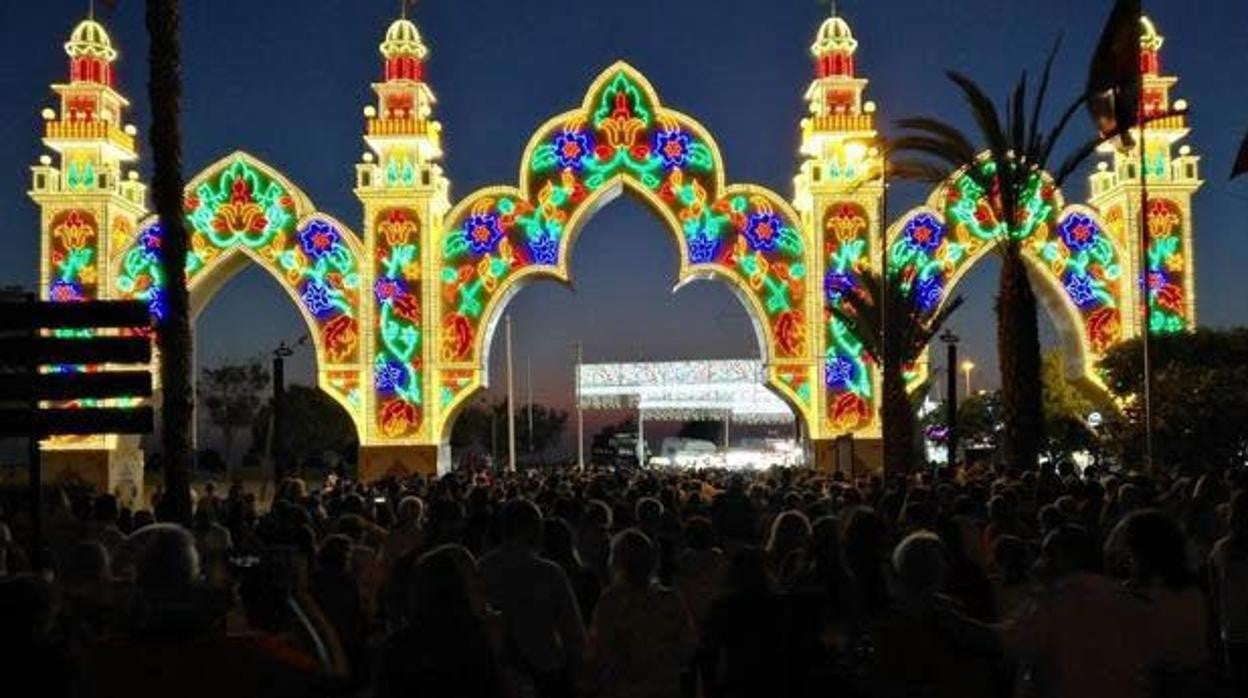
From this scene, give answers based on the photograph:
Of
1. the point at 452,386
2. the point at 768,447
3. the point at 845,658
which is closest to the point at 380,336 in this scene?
the point at 452,386

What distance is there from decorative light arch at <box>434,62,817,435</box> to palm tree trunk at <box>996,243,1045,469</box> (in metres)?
9.20

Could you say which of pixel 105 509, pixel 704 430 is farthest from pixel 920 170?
pixel 704 430

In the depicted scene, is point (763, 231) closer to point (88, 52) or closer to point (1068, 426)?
point (88, 52)

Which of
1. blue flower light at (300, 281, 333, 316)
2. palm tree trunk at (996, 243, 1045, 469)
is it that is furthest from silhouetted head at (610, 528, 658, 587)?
blue flower light at (300, 281, 333, 316)

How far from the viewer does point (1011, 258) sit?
2464 cm

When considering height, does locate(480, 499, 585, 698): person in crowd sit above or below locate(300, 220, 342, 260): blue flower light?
below

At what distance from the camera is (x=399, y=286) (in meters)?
33.6

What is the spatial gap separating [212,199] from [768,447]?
57.6 m

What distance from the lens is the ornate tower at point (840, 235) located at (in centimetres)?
3350

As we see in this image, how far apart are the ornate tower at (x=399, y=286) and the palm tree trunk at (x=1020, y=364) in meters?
14.0

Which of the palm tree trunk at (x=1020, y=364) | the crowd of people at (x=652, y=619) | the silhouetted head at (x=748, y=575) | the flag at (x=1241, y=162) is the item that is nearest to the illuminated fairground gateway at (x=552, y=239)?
the palm tree trunk at (x=1020, y=364)

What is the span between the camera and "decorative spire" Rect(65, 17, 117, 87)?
112 ft

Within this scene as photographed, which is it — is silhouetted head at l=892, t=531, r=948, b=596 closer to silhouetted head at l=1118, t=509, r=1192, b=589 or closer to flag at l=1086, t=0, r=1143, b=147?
silhouetted head at l=1118, t=509, r=1192, b=589

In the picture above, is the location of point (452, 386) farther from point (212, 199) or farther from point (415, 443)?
point (212, 199)
